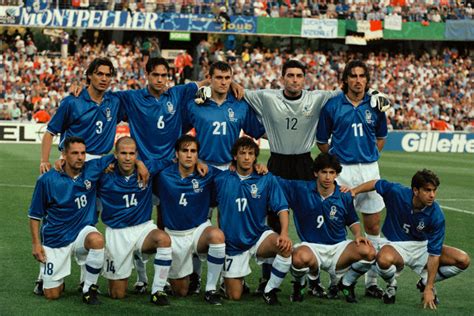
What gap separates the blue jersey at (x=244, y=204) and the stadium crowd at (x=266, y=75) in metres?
23.9

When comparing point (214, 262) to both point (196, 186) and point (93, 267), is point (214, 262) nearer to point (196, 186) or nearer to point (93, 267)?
point (196, 186)

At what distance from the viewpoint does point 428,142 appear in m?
31.5

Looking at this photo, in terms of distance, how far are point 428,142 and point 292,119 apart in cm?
2366

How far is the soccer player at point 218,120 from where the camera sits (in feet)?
28.3

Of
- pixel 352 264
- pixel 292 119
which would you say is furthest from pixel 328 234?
pixel 292 119

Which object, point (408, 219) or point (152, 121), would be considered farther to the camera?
point (152, 121)

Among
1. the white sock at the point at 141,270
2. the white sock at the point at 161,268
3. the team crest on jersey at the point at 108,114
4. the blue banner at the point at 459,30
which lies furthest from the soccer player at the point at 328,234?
the blue banner at the point at 459,30

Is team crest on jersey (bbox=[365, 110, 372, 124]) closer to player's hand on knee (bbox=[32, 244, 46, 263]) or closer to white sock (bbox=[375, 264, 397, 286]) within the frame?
white sock (bbox=[375, 264, 397, 286])

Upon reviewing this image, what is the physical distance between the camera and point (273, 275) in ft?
25.6

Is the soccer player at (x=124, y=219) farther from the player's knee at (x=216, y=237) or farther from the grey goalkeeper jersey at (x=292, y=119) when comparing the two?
the grey goalkeeper jersey at (x=292, y=119)

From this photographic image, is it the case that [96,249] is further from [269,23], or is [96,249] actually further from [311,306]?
[269,23]

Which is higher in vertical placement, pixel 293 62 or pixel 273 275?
pixel 293 62

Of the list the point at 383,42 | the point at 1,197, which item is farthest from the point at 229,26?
the point at 1,197

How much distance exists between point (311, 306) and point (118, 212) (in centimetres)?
194
